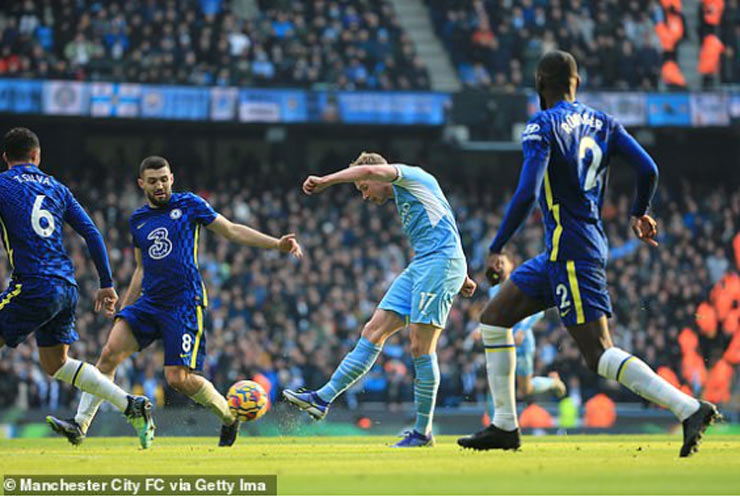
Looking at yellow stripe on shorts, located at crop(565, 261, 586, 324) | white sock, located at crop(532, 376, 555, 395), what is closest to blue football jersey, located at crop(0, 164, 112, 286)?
yellow stripe on shorts, located at crop(565, 261, 586, 324)

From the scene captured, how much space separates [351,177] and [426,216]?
1.16 metres

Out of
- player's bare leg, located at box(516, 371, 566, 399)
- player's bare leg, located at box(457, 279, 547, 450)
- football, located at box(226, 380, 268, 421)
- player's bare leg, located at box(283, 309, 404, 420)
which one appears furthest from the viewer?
player's bare leg, located at box(516, 371, 566, 399)

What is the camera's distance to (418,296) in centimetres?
965

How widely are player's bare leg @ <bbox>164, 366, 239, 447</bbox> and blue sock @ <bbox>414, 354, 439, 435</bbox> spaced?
5.10 ft

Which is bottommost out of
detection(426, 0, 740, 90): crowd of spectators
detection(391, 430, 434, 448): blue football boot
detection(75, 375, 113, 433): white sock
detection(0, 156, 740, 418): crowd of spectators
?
detection(0, 156, 740, 418): crowd of spectators

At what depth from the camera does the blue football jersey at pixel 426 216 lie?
9805mm

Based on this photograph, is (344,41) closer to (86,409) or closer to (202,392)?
(86,409)

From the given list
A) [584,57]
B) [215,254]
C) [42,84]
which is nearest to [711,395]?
[215,254]

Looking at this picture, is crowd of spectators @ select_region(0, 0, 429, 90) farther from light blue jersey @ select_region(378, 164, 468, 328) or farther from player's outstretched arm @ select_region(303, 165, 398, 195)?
player's outstretched arm @ select_region(303, 165, 398, 195)

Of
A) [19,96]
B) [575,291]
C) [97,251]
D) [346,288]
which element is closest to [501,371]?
[575,291]

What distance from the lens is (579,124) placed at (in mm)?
7695

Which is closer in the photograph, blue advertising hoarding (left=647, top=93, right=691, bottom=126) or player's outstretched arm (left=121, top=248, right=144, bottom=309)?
player's outstretched arm (left=121, top=248, right=144, bottom=309)

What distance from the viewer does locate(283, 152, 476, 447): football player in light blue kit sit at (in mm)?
9672

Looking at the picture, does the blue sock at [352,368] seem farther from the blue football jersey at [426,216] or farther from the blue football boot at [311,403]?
the blue football jersey at [426,216]
